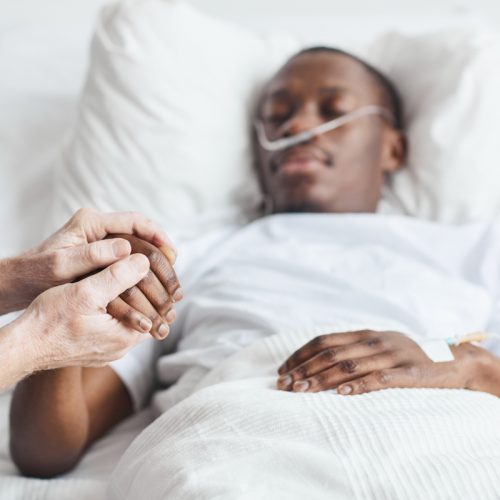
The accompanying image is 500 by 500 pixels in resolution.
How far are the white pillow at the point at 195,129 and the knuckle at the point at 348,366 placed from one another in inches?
25.4

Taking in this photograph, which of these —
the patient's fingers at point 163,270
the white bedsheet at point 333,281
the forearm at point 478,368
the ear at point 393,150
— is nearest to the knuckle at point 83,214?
the patient's fingers at point 163,270

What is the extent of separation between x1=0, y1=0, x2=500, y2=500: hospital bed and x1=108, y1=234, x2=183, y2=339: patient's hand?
1.00ft

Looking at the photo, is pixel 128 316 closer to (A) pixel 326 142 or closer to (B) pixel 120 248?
(B) pixel 120 248

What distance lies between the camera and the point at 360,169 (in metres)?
1.65

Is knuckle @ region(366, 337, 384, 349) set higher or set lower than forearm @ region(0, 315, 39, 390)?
lower

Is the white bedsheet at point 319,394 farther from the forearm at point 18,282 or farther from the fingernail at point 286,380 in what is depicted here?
the forearm at point 18,282

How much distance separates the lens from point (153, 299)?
1.00 metres

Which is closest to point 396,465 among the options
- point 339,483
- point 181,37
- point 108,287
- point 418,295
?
point 339,483

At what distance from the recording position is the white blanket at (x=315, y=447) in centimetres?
89

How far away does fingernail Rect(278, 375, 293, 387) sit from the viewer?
3.56ft

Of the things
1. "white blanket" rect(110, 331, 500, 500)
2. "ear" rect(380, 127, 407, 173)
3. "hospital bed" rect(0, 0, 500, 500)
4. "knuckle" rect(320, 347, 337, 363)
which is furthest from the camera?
"ear" rect(380, 127, 407, 173)

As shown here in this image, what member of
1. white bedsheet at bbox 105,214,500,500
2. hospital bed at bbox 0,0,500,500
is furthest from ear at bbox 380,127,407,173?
hospital bed at bbox 0,0,500,500

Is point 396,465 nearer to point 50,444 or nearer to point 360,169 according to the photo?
point 50,444

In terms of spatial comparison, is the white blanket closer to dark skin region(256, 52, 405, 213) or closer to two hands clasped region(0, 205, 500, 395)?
two hands clasped region(0, 205, 500, 395)
